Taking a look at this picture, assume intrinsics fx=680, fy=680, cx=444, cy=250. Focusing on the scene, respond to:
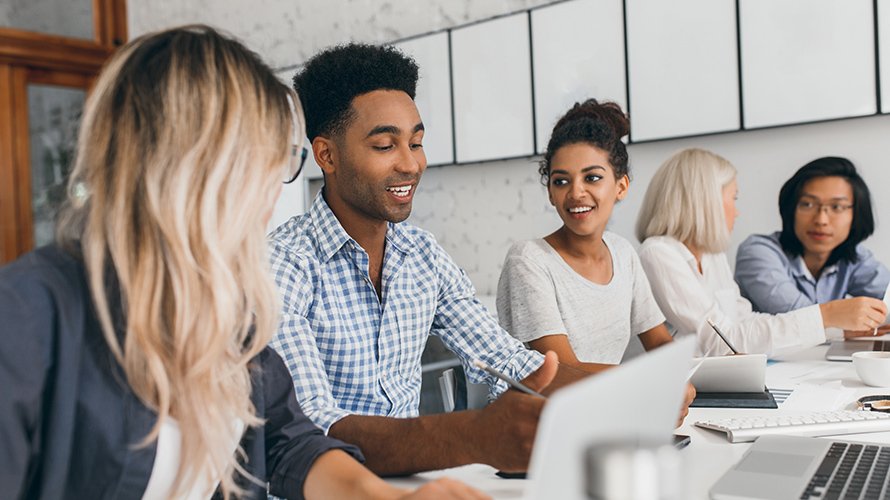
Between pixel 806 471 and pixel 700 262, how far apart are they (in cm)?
149

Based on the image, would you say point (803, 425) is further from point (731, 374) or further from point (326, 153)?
point (326, 153)

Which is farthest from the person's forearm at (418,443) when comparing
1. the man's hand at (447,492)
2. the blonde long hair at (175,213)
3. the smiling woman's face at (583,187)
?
the smiling woman's face at (583,187)

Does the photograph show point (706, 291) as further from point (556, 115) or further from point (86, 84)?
point (86, 84)

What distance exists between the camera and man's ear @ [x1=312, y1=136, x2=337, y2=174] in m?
1.42

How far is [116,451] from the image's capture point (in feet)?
2.21

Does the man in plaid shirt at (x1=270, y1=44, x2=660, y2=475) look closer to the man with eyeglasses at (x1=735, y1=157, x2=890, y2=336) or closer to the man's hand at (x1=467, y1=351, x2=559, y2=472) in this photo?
the man's hand at (x1=467, y1=351, x2=559, y2=472)

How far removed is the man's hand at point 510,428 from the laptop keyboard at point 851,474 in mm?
310

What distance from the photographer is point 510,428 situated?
87cm

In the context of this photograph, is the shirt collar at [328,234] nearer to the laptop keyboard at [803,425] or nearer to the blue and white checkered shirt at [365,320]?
the blue and white checkered shirt at [365,320]

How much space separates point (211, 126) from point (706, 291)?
185 cm

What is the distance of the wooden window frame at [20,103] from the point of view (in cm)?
407

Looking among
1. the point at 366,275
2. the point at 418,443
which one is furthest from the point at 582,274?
the point at 418,443

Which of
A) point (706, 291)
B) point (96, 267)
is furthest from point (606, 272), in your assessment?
point (96, 267)

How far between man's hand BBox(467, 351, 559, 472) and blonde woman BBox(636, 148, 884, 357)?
4.04ft
